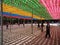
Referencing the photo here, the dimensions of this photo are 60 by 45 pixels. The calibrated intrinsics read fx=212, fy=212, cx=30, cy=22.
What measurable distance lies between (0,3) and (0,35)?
134cm

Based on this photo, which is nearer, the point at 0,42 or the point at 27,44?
the point at 0,42

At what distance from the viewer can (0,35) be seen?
870 cm

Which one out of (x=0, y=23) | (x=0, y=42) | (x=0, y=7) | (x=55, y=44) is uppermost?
(x=0, y=7)

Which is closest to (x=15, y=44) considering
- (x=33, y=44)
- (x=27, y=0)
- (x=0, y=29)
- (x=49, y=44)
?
(x=33, y=44)

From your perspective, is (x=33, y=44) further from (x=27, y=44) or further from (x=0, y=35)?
(x=0, y=35)

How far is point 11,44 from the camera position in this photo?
1415cm

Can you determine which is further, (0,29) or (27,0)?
(27,0)

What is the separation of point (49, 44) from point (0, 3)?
23.3 feet

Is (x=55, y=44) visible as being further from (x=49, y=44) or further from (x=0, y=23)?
(x=0, y=23)

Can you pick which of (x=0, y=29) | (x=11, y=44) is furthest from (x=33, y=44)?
(x=0, y=29)

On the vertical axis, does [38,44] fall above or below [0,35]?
below

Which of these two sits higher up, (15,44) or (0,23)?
(0,23)

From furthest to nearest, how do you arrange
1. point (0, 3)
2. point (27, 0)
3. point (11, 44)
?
point (27, 0), point (11, 44), point (0, 3)

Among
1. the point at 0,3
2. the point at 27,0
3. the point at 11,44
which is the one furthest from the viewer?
the point at 27,0
